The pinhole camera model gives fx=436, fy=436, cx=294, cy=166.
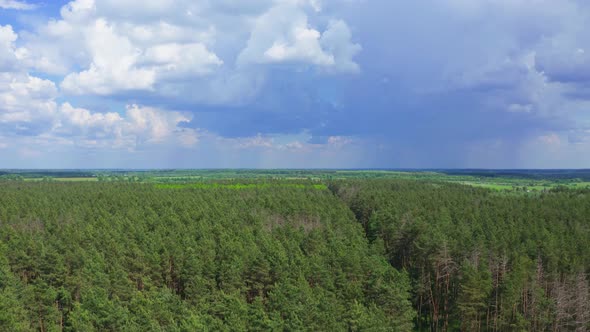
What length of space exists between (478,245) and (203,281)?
31.2 m

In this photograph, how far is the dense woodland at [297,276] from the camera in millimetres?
35156

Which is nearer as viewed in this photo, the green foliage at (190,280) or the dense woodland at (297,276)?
the green foliage at (190,280)

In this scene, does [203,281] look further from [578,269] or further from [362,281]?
[578,269]

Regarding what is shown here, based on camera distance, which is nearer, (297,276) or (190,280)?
(297,276)

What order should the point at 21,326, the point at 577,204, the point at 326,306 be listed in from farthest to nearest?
1. the point at 577,204
2. the point at 326,306
3. the point at 21,326

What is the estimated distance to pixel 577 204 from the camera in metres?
83.2

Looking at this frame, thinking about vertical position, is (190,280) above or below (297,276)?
below

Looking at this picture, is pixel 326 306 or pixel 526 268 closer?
pixel 326 306

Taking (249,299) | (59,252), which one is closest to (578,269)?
(249,299)

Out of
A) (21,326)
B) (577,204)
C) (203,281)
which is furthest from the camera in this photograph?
(577,204)

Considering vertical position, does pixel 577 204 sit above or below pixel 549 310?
above

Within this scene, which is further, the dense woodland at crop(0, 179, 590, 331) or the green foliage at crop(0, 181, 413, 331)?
the dense woodland at crop(0, 179, 590, 331)

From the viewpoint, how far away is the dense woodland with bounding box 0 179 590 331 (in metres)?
35.2

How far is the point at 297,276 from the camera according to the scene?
142 ft
